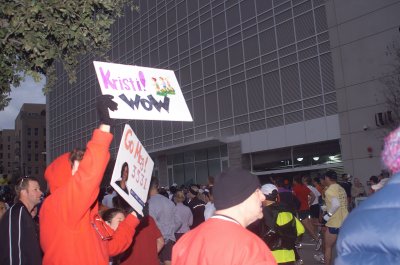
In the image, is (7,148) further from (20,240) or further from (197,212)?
(20,240)

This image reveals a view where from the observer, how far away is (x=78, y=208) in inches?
119

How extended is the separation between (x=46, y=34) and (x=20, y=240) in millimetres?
3723

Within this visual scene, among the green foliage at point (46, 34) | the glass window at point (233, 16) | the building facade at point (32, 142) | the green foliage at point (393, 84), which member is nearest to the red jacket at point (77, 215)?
the green foliage at point (46, 34)

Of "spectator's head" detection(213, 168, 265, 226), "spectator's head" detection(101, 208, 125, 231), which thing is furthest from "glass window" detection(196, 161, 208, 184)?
"spectator's head" detection(213, 168, 265, 226)

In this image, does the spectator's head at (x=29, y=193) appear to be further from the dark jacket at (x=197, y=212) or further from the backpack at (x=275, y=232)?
the dark jacket at (x=197, y=212)

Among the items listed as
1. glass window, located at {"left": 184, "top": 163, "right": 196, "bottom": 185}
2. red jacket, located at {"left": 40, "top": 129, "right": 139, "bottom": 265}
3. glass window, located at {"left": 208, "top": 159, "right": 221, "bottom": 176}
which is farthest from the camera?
glass window, located at {"left": 184, "top": 163, "right": 196, "bottom": 185}

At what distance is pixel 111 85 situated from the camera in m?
4.89

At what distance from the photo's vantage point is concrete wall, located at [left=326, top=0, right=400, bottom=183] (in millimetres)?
20391

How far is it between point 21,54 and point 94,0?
1388mm

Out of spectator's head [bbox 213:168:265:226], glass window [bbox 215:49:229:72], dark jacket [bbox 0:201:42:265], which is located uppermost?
glass window [bbox 215:49:229:72]

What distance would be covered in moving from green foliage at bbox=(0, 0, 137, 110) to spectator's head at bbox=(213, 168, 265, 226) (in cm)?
466

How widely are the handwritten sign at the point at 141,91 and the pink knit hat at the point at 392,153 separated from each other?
9.14 ft

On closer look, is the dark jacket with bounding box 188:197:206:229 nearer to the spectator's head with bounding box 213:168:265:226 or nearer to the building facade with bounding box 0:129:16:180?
the spectator's head with bounding box 213:168:265:226

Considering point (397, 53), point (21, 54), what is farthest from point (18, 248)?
point (397, 53)
